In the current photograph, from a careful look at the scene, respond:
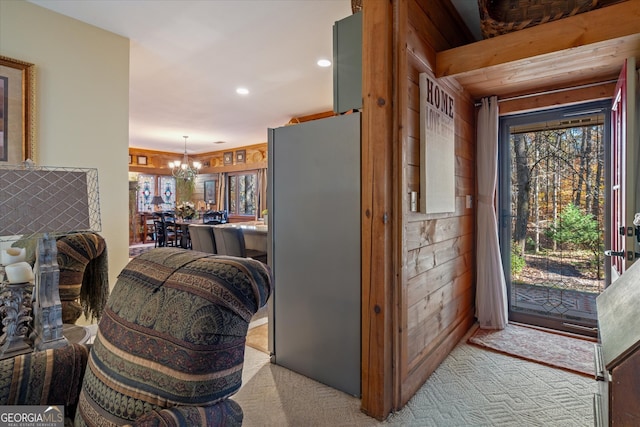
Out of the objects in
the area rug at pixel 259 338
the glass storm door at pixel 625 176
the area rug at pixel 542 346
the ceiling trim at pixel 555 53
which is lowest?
the area rug at pixel 259 338

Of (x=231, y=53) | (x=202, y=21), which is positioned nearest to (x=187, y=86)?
(x=231, y=53)

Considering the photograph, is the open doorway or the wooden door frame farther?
the open doorway

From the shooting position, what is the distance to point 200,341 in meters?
0.92

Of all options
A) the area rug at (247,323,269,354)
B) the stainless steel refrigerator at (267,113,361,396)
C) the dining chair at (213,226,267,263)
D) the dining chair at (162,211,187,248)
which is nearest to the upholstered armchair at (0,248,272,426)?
the stainless steel refrigerator at (267,113,361,396)

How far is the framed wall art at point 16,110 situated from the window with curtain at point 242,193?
636 centimetres

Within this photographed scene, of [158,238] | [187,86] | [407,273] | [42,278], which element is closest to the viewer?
[42,278]

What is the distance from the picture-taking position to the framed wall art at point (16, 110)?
2.47 meters

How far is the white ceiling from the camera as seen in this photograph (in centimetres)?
263

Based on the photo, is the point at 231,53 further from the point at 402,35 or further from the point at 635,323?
the point at 635,323

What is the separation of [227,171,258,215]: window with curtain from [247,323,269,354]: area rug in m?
6.08

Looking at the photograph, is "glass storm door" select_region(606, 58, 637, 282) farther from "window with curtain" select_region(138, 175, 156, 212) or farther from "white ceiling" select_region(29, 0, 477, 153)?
"window with curtain" select_region(138, 175, 156, 212)

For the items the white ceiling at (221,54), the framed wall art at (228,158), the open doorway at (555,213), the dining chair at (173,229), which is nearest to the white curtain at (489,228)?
the open doorway at (555,213)

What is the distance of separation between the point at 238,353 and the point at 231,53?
321 centimetres

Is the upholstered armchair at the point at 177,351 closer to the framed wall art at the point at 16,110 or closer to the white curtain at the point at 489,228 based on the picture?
the framed wall art at the point at 16,110
